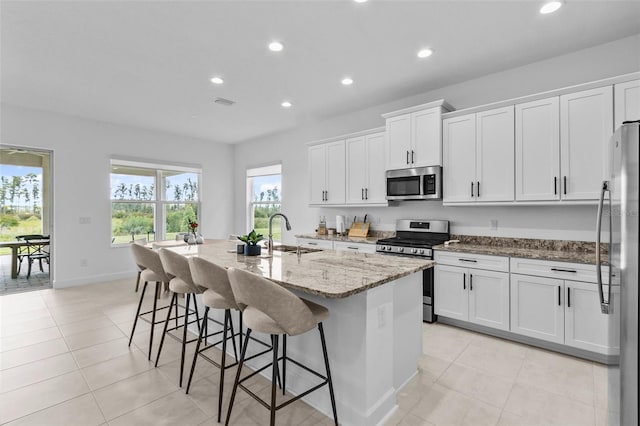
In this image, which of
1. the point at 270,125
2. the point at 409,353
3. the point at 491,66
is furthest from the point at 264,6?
the point at 270,125

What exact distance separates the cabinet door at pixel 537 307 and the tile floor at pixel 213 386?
0.19 metres

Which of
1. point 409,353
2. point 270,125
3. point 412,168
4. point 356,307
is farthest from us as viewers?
point 270,125

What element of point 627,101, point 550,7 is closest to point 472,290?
point 627,101

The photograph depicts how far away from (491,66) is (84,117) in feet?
20.1

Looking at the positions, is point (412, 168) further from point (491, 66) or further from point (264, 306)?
point (264, 306)

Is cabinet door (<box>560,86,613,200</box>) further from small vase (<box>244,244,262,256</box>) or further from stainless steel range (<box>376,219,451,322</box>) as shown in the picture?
small vase (<box>244,244,262,256</box>)

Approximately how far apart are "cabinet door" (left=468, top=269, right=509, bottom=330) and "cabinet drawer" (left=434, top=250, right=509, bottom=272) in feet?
0.17

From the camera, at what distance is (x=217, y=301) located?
2027mm

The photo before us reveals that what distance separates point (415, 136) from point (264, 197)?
3.87 metres

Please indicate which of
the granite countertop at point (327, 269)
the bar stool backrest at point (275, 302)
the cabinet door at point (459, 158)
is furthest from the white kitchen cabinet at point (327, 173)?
the bar stool backrest at point (275, 302)

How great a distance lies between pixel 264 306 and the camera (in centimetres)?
155

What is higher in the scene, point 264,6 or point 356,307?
point 264,6

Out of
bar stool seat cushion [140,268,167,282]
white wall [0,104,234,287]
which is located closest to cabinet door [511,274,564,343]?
bar stool seat cushion [140,268,167,282]

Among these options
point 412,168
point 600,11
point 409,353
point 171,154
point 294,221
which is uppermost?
point 600,11
